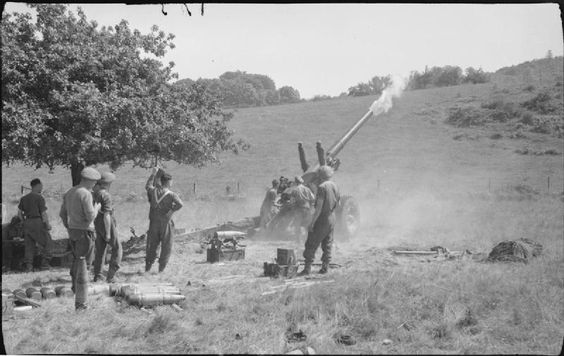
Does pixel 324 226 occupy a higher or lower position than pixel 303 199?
lower

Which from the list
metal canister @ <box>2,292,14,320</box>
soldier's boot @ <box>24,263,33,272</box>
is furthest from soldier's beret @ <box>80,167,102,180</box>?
soldier's boot @ <box>24,263,33,272</box>

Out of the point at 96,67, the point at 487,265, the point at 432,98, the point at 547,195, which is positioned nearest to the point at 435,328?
the point at 487,265

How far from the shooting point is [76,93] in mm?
9664

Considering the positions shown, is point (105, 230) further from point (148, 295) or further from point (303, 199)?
point (303, 199)

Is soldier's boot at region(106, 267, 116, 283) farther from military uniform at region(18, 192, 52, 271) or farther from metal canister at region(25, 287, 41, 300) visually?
military uniform at region(18, 192, 52, 271)

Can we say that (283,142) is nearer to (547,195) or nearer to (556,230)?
(547,195)

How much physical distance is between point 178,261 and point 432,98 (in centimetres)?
4071

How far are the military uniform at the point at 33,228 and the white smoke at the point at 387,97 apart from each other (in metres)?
10.3

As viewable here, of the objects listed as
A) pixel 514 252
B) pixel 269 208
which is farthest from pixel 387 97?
pixel 514 252

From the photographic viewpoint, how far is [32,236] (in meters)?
10.4

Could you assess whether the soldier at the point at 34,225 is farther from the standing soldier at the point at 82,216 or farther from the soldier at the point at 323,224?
the soldier at the point at 323,224

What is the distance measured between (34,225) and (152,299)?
→ 14.1ft

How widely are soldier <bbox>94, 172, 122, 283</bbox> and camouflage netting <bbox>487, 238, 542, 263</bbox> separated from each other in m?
7.00

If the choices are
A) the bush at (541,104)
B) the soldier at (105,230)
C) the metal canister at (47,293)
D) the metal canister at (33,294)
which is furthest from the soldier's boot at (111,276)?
the bush at (541,104)
